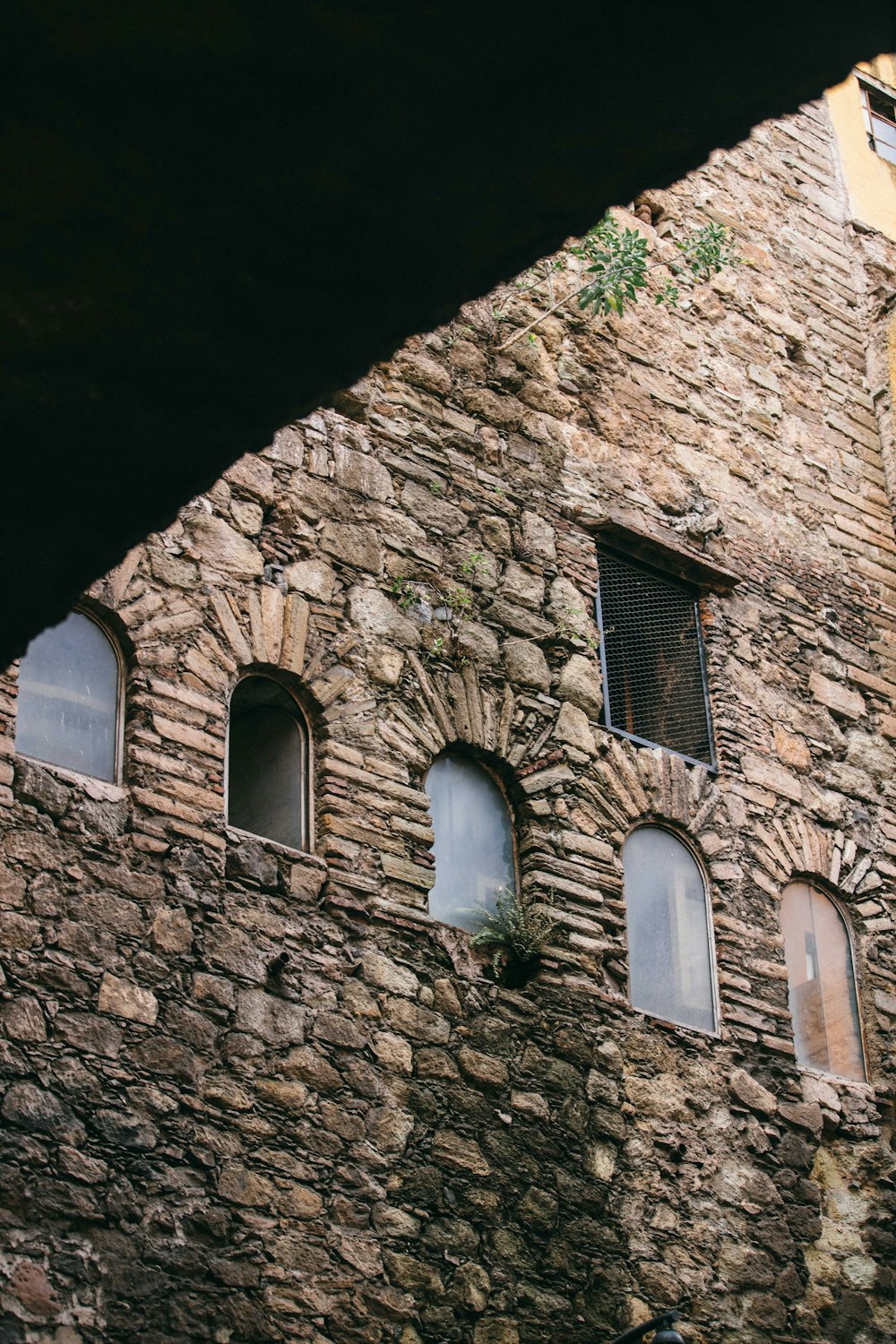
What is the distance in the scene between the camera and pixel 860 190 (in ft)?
45.3

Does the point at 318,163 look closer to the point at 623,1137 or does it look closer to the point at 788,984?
the point at 623,1137

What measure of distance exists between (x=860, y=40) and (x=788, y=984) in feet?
24.9

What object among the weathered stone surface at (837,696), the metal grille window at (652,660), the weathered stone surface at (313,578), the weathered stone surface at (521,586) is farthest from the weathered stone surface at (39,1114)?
the weathered stone surface at (837,696)

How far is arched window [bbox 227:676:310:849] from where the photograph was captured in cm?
807

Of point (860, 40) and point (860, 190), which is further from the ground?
point (860, 190)

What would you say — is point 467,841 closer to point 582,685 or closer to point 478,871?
point 478,871

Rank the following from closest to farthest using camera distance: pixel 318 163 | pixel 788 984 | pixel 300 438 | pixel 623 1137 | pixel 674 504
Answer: pixel 318 163 → pixel 623 1137 → pixel 300 438 → pixel 788 984 → pixel 674 504

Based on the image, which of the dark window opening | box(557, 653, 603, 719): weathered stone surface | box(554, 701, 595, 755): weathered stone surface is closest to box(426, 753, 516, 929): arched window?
box(554, 701, 595, 755): weathered stone surface

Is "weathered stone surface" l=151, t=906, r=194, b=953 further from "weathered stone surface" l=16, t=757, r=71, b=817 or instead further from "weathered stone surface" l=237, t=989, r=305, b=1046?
"weathered stone surface" l=16, t=757, r=71, b=817

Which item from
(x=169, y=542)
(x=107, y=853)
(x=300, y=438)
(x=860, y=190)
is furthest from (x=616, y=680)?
(x=860, y=190)

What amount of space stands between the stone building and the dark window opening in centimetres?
314

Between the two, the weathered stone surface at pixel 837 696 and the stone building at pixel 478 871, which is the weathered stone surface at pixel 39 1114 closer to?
the stone building at pixel 478 871

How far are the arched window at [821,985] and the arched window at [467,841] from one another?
191 centimetres

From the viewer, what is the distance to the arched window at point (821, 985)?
384 inches
